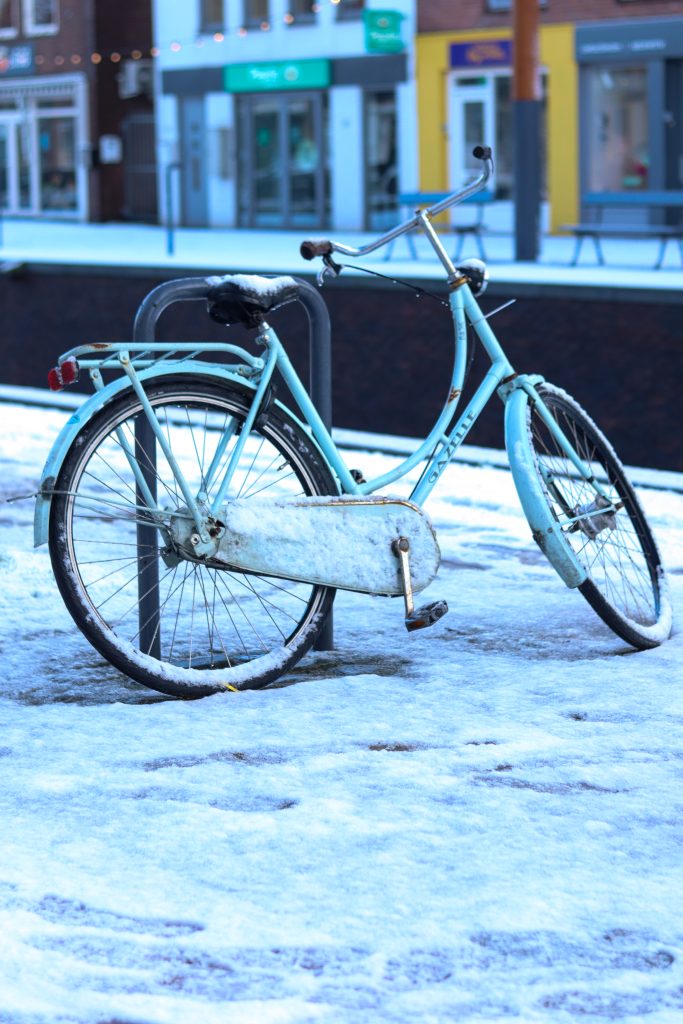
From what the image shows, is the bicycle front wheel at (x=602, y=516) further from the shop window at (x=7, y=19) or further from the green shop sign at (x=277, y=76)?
the shop window at (x=7, y=19)

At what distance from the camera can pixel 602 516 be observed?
15.9 ft

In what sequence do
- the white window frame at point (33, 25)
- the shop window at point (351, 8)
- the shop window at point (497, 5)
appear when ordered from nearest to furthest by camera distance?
1. the shop window at point (497, 5)
2. the shop window at point (351, 8)
3. the white window frame at point (33, 25)

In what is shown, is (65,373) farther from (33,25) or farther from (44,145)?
(33,25)

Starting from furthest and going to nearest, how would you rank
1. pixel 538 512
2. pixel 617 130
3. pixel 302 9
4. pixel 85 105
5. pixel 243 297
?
1. pixel 85 105
2. pixel 302 9
3. pixel 617 130
4. pixel 538 512
5. pixel 243 297

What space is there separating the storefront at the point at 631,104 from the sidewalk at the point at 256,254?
142cm

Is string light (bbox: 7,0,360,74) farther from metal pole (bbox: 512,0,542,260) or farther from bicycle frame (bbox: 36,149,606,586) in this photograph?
bicycle frame (bbox: 36,149,606,586)

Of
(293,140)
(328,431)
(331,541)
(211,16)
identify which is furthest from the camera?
(211,16)

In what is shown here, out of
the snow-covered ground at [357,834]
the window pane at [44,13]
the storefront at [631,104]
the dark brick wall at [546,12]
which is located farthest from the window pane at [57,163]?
the snow-covered ground at [357,834]

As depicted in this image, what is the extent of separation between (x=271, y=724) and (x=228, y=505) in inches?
20.9

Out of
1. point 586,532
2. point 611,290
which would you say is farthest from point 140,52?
point 586,532

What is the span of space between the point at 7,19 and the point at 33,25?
104cm

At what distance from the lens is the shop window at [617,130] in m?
27.6

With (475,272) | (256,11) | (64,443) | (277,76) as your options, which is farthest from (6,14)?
(64,443)

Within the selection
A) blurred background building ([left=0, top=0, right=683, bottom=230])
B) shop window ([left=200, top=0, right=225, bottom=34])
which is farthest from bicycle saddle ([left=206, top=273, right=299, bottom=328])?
shop window ([left=200, top=0, right=225, bottom=34])
